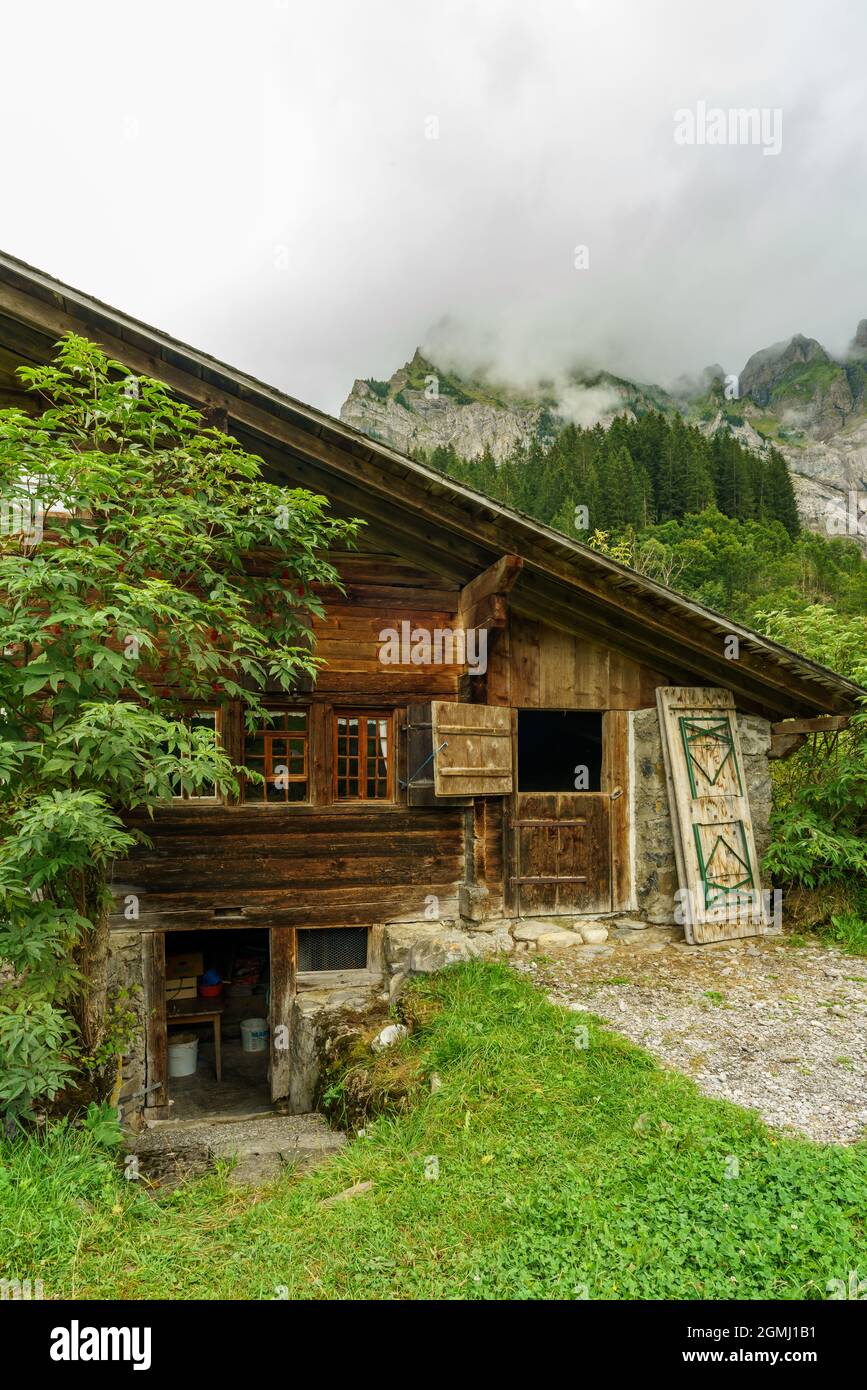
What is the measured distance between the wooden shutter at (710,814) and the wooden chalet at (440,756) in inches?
1.0

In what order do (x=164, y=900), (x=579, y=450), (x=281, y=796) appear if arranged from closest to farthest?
(x=164, y=900)
(x=281, y=796)
(x=579, y=450)

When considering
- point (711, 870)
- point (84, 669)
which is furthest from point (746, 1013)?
point (84, 669)

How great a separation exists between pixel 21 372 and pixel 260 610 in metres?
2.52

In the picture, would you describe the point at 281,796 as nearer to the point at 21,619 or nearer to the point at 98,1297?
the point at 21,619

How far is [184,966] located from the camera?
9328mm

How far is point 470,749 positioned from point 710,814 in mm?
3111

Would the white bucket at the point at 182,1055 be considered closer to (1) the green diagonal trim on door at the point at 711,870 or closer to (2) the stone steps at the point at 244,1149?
(2) the stone steps at the point at 244,1149

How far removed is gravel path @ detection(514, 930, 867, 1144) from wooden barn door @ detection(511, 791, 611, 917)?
1.93 feet

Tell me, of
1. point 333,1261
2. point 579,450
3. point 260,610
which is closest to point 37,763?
point 260,610

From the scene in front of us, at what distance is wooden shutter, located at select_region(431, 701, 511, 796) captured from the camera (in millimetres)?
7363

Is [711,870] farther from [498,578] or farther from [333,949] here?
[333,949]

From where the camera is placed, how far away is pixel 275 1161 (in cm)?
496

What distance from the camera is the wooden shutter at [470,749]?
736cm

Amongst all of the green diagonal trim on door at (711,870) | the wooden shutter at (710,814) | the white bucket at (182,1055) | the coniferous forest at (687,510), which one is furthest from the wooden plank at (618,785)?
the coniferous forest at (687,510)
